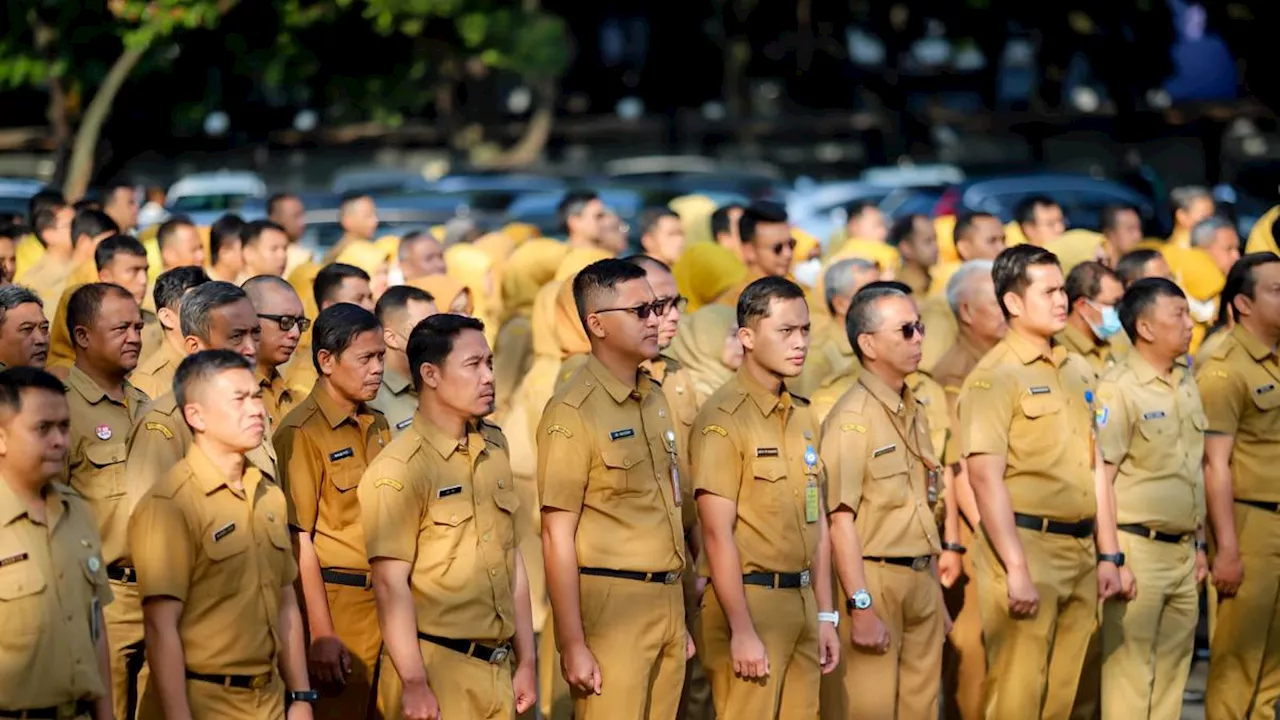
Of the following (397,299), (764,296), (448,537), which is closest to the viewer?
(448,537)

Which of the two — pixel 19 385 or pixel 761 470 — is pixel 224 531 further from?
pixel 761 470

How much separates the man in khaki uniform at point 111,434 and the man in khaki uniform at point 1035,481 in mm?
3220

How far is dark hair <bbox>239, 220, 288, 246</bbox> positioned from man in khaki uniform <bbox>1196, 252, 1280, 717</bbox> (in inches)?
178

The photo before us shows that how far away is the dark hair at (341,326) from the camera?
7.32 m

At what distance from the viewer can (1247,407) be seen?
374 inches

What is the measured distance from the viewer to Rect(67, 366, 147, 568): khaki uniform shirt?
7465mm

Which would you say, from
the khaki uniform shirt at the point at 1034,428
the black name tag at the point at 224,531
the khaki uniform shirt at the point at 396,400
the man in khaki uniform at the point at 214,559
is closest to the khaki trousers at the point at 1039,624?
the khaki uniform shirt at the point at 1034,428

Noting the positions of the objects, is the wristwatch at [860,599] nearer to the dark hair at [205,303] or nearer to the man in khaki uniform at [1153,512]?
the man in khaki uniform at [1153,512]

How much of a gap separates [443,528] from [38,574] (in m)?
1.38

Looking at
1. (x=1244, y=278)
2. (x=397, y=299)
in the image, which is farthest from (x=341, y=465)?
(x=1244, y=278)

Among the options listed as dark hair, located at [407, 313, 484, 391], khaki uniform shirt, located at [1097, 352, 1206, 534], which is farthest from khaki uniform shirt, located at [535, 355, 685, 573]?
khaki uniform shirt, located at [1097, 352, 1206, 534]

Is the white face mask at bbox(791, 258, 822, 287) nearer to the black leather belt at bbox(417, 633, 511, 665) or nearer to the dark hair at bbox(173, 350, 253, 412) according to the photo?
the black leather belt at bbox(417, 633, 511, 665)

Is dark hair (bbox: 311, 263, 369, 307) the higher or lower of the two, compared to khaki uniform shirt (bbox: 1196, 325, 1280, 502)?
higher

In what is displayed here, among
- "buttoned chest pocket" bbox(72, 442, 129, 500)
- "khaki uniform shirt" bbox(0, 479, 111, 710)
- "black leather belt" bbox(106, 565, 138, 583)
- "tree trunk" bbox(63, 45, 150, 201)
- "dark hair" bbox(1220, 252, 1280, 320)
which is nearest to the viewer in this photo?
"khaki uniform shirt" bbox(0, 479, 111, 710)
